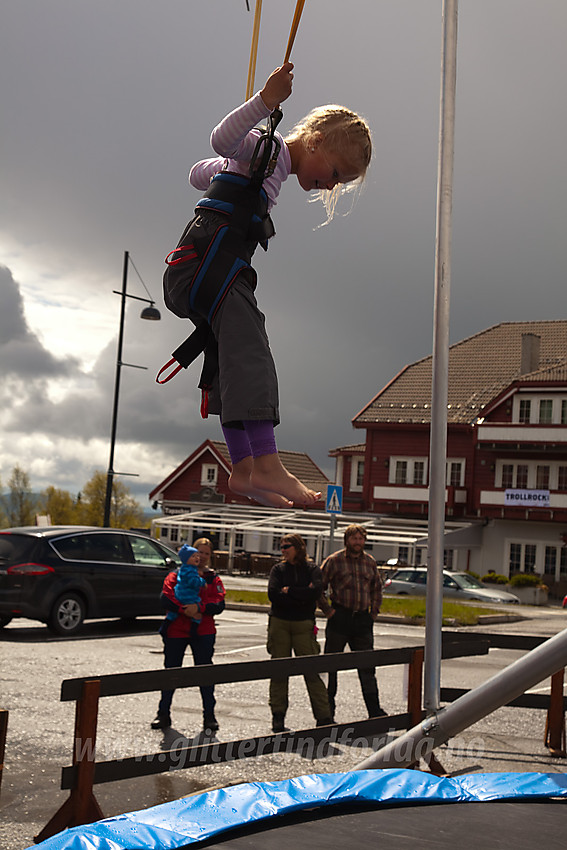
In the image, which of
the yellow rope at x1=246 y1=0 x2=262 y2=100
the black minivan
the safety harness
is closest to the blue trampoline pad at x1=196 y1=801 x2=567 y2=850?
the safety harness

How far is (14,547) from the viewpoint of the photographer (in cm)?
1258

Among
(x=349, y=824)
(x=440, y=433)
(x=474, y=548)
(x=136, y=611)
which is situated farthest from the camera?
(x=474, y=548)

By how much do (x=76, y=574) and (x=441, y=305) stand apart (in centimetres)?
975

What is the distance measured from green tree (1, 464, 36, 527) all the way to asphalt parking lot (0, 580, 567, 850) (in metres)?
58.7

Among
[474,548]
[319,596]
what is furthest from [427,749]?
[474,548]

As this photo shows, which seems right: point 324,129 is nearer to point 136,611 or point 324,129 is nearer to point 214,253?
point 214,253

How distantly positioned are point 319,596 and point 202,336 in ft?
21.2

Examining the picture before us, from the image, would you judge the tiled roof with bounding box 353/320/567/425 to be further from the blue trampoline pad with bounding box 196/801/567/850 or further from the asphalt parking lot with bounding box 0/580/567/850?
the blue trampoline pad with bounding box 196/801/567/850

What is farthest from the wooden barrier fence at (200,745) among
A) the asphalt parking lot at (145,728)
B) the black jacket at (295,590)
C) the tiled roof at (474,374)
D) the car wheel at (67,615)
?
the tiled roof at (474,374)

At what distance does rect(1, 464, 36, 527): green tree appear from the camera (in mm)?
69375

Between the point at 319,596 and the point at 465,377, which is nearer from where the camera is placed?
the point at 319,596

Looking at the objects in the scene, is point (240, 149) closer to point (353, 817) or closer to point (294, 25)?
point (294, 25)

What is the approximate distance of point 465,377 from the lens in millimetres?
39781

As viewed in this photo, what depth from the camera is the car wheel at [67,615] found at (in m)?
12.6
